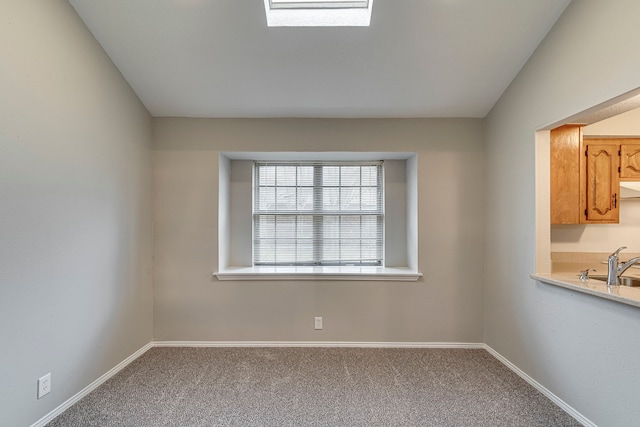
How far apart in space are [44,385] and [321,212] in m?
2.67

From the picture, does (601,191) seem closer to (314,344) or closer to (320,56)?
(320,56)

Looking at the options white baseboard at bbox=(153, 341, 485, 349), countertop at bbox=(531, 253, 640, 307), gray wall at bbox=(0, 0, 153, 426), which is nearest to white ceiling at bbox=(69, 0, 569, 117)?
gray wall at bbox=(0, 0, 153, 426)

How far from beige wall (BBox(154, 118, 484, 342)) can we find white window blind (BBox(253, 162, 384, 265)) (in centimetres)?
53

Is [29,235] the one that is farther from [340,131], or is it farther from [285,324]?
[340,131]

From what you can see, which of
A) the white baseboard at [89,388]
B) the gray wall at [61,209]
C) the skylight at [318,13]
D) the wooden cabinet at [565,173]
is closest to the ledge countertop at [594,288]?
the wooden cabinet at [565,173]

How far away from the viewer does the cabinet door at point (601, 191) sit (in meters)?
2.71

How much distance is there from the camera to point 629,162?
2770 millimetres

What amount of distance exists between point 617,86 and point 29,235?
3524 mm

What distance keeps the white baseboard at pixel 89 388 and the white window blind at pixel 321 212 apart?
163cm

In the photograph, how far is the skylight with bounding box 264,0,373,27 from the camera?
2244 millimetres

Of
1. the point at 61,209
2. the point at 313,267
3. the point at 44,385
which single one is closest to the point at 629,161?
the point at 313,267

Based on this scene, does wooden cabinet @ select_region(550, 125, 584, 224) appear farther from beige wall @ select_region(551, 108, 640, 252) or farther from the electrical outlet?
the electrical outlet

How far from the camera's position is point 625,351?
1.68m

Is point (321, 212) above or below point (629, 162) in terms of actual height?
below
